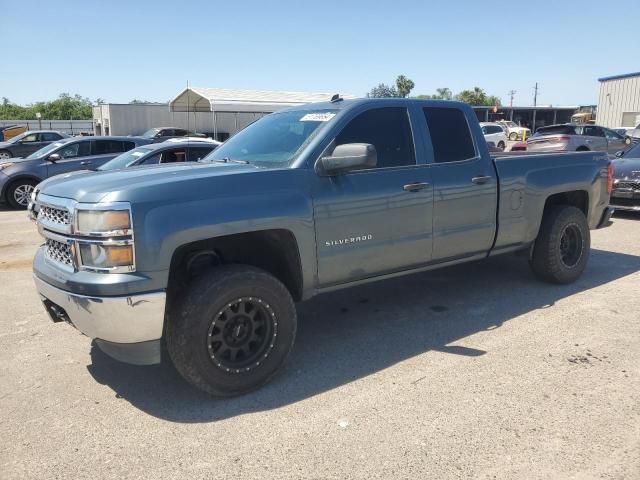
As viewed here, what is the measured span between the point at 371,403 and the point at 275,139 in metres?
2.19

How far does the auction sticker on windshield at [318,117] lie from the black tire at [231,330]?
1.38 metres

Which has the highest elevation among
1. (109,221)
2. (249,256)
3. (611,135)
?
(611,135)

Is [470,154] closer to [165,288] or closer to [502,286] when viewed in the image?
[502,286]

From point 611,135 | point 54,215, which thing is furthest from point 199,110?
point 54,215

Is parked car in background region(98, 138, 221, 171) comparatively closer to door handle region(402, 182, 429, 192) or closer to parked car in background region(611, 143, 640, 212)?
door handle region(402, 182, 429, 192)

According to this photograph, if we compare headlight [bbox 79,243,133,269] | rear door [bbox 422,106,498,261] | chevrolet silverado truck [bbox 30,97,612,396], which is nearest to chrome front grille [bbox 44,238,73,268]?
chevrolet silverado truck [bbox 30,97,612,396]

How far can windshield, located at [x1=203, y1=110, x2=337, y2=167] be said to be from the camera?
13.4ft

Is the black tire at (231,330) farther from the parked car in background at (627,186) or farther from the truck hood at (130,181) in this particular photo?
the parked car in background at (627,186)

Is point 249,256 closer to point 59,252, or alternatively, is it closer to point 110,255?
point 110,255

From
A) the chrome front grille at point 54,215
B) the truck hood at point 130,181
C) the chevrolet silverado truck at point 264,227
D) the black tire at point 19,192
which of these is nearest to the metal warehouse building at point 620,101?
the black tire at point 19,192

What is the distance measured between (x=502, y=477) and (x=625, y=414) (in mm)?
1077

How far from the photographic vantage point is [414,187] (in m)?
4.31

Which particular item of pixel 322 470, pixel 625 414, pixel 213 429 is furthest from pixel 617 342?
pixel 213 429

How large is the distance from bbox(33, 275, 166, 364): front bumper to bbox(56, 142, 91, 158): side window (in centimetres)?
1082
